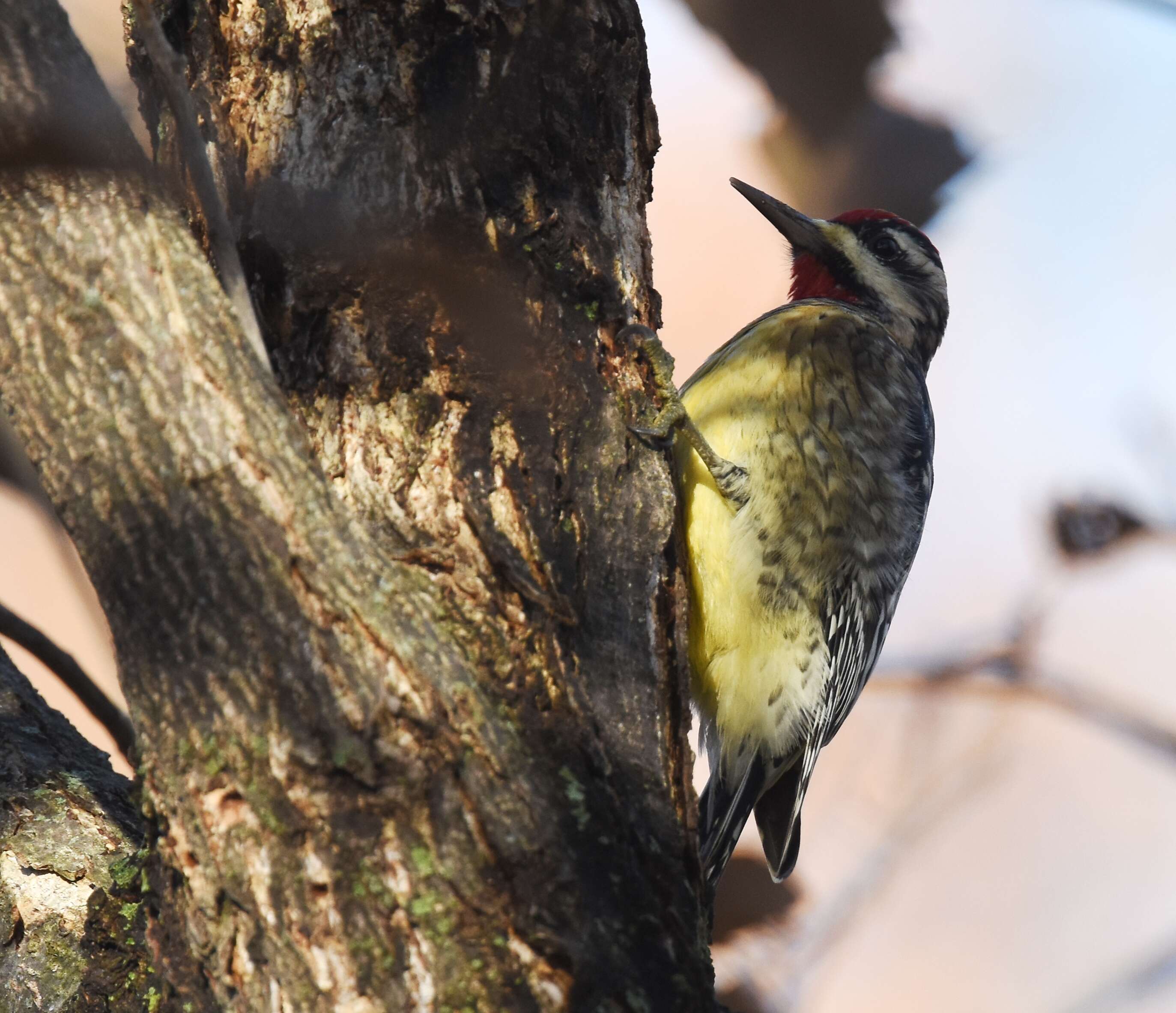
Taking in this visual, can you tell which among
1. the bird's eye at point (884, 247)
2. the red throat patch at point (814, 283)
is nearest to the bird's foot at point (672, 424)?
the red throat patch at point (814, 283)

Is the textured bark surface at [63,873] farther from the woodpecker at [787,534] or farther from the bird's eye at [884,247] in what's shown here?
the bird's eye at [884,247]

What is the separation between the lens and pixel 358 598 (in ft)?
4.04

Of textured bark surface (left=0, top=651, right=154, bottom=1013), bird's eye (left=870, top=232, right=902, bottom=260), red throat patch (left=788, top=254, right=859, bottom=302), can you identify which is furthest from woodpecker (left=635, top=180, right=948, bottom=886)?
textured bark surface (left=0, top=651, right=154, bottom=1013)

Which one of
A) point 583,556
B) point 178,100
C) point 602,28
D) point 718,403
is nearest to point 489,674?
point 583,556

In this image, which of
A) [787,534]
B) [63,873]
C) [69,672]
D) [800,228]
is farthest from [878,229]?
[63,873]

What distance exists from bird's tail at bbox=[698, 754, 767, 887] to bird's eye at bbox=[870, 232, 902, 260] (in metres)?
1.66

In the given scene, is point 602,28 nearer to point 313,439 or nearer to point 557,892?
point 313,439

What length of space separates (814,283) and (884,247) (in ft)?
0.81

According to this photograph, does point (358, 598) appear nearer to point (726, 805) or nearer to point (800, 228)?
point (726, 805)

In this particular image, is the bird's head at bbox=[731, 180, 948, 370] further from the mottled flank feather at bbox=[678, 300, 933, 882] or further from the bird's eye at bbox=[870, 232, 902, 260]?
the mottled flank feather at bbox=[678, 300, 933, 882]

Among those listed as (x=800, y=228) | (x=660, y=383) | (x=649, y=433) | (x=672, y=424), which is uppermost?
(x=800, y=228)

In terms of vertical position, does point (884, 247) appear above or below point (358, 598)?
above

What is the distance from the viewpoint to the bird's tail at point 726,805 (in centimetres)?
253

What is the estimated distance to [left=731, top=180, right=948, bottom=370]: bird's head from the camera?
346 cm
